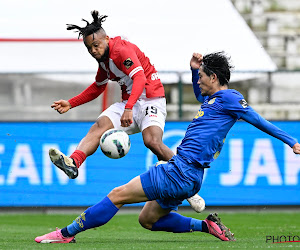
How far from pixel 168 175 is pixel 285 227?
3570 mm

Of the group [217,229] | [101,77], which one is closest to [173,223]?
[217,229]

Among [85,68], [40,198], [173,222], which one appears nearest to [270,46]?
[85,68]

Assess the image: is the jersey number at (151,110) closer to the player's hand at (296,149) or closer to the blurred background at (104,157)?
the player's hand at (296,149)

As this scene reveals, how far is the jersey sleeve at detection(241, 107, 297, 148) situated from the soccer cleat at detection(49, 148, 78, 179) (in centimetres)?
192

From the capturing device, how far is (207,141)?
6855 mm

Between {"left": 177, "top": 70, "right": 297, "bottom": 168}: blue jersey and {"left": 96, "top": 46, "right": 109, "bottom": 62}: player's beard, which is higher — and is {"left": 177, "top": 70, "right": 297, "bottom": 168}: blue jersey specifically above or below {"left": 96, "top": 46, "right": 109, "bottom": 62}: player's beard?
below

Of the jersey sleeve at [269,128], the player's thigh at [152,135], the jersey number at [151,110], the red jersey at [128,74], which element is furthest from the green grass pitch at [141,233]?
the red jersey at [128,74]

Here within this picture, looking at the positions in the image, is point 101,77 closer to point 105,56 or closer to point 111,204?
point 105,56

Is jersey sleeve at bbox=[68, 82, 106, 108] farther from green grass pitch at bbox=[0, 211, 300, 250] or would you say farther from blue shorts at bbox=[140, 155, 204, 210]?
blue shorts at bbox=[140, 155, 204, 210]

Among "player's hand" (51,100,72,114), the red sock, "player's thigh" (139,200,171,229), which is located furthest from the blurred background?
"player's thigh" (139,200,171,229)

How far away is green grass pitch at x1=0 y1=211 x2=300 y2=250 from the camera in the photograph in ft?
22.7

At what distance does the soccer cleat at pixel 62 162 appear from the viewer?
7.47 metres

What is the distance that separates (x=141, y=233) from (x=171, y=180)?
2661 millimetres

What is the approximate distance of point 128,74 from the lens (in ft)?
26.3
